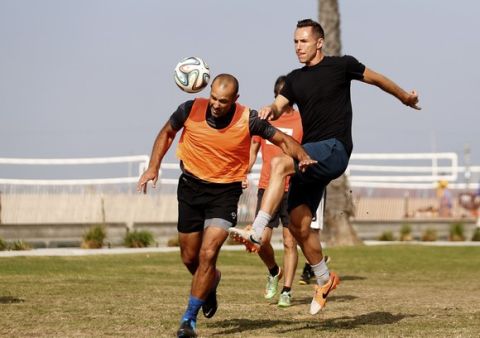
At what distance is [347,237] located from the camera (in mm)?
27172

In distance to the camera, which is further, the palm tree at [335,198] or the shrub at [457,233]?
the shrub at [457,233]

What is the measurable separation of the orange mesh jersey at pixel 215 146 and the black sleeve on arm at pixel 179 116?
38 millimetres

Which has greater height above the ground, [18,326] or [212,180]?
[212,180]

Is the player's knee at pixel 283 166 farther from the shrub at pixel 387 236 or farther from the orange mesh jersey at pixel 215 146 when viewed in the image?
the shrub at pixel 387 236

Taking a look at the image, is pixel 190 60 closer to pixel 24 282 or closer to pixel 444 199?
pixel 24 282

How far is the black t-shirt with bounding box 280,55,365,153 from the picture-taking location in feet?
34.5

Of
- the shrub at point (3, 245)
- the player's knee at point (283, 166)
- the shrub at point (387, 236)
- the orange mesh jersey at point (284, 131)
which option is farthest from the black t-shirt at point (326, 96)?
the shrub at point (387, 236)

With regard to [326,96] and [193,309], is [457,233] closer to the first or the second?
[326,96]

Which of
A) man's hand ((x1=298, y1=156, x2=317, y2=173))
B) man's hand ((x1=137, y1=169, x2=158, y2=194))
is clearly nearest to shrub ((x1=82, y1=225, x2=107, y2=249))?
man's hand ((x1=137, y1=169, x2=158, y2=194))

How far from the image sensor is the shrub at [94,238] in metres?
25.4

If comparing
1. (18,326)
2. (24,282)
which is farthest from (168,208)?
(18,326)

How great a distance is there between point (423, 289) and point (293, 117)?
369 centimetres

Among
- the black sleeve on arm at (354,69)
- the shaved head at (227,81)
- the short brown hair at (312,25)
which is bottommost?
the shaved head at (227,81)

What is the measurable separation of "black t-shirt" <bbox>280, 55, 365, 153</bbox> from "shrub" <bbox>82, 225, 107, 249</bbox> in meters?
15.2
